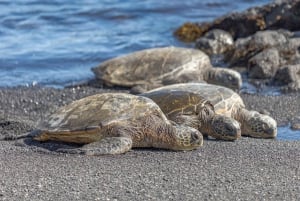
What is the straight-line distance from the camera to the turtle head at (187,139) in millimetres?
6336

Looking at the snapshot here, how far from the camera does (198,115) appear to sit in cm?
695

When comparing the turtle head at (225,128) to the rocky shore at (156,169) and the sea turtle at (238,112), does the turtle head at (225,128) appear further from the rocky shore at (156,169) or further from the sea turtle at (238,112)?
the sea turtle at (238,112)

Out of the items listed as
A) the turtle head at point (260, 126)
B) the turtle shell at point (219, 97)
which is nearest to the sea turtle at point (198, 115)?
the turtle shell at point (219, 97)

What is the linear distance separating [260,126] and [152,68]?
314 cm

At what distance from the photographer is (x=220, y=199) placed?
5047 mm

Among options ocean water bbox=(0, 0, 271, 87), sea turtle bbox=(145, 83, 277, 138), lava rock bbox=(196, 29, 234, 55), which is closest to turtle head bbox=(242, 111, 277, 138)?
sea turtle bbox=(145, 83, 277, 138)

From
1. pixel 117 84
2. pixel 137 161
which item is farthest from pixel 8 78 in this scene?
pixel 137 161

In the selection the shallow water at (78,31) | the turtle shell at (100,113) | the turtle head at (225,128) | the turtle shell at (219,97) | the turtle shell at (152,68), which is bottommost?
the shallow water at (78,31)

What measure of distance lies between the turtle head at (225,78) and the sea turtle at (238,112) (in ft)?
7.61

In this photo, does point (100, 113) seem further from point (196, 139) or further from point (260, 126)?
point (260, 126)

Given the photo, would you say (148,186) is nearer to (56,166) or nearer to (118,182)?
(118,182)

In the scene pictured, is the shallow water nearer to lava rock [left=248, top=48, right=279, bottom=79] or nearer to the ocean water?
the ocean water

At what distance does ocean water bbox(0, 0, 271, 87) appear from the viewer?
11516 millimetres

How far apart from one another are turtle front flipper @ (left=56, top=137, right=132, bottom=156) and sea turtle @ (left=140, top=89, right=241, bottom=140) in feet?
2.59
